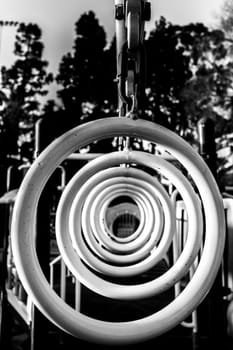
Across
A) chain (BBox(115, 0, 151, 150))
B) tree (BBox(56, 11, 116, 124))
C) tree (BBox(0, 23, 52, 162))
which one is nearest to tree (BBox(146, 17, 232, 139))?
tree (BBox(56, 11, 116, 124))

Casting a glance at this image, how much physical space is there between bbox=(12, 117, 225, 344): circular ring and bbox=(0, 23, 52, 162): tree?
50.6 ft

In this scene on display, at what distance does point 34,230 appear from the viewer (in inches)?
27.9

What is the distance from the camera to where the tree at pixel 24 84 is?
1586 centimetres

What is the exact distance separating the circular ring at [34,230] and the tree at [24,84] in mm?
15412

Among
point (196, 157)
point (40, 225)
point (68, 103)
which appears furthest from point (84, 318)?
point (68, 103)

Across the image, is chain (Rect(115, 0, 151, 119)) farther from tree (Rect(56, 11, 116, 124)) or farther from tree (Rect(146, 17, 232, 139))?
tree (Rect(56, 11, 116, 124))

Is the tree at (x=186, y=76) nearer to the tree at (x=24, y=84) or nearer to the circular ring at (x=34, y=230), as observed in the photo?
the tree at (x=24, y=84)

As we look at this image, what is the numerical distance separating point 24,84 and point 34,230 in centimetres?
1679

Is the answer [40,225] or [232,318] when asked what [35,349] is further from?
[232,318]

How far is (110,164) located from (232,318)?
1.18 m

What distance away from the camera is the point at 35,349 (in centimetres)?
178

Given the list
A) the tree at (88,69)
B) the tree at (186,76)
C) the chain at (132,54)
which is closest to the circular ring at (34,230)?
the chain at (132,54)

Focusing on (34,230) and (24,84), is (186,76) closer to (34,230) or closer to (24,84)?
A: (24,84)

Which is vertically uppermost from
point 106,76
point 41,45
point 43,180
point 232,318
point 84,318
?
point 41,45
